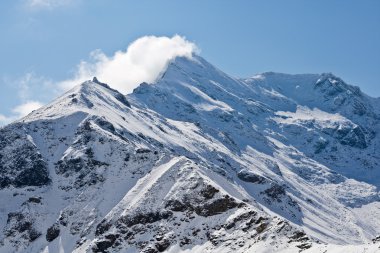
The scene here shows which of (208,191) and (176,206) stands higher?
(208,191)

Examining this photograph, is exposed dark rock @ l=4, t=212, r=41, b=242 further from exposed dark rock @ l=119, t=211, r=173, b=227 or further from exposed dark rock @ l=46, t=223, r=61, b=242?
exposed dark rock @ l=119, t=211, r=173, b=227

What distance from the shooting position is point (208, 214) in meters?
158

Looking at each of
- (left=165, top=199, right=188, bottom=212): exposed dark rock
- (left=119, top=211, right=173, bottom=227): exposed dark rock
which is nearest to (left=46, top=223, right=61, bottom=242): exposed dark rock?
(left=119, top=211, right=173, bottom=227): exposed dark rock

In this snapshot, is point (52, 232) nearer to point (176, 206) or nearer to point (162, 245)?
point (176, 206)

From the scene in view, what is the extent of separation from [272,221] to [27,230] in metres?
73.7

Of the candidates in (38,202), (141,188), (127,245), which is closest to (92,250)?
(127,245)

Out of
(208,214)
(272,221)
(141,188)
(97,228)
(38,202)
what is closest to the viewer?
(272,221)

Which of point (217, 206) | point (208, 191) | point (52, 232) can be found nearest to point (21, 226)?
point (52, 232)

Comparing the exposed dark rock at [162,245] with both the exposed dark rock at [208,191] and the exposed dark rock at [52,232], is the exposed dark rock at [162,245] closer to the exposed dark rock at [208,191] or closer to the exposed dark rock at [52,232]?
the exposed dark rock at [208,191]

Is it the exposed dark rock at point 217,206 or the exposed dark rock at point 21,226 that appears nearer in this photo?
the exposed dark rock at point 217,206

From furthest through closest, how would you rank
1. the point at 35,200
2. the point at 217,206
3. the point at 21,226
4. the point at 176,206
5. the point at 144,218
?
1. the point at 35,200
2. the point at 21,226
3. the point at 144,218
4. the point at 176,206
5. the point at 217,206

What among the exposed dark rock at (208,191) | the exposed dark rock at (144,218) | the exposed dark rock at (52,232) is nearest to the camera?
the exposed dark rock at (208,191)

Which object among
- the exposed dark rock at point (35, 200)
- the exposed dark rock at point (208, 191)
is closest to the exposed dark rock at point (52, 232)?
the exposed dark rock at point (35, 200)

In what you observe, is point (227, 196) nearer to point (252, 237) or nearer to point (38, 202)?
point (252, 237)
